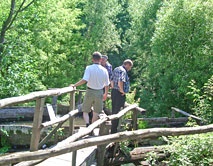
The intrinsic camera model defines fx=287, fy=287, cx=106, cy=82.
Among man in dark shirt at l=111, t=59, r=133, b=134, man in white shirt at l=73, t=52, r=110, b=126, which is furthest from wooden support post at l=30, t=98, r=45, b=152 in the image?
man in dark shirt at l=111, t=59, r=133, b=134

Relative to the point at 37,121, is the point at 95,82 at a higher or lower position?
higher

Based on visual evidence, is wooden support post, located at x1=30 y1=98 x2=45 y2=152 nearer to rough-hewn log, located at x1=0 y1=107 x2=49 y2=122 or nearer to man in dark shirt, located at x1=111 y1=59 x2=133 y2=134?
man in dark shirt, located at x1=111 y1=59 x2=133 y2=134

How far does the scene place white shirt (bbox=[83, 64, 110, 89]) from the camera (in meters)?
5.98

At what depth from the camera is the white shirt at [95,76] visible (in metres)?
5.98

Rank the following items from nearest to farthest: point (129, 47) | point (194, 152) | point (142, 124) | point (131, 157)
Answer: point (194, 152) → point (131, 157) → point (142, 124) → point (129, 47)

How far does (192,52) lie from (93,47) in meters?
10.1

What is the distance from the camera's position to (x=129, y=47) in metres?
24.5

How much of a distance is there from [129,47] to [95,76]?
61.5 ft

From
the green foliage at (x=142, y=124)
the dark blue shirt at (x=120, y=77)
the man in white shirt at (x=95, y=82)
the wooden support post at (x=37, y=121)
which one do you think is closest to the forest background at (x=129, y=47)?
the dark blue shirt at (x=120, y=77)

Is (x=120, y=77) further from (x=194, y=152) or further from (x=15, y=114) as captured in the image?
(x=15, y=114)

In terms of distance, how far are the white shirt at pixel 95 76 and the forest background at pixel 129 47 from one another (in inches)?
93.6

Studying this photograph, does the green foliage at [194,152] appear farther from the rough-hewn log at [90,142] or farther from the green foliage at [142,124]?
the green foliage at [142,124]

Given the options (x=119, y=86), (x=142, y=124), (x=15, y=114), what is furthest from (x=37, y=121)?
(x=15, y=114)

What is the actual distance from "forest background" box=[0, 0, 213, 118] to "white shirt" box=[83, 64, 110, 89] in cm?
238
